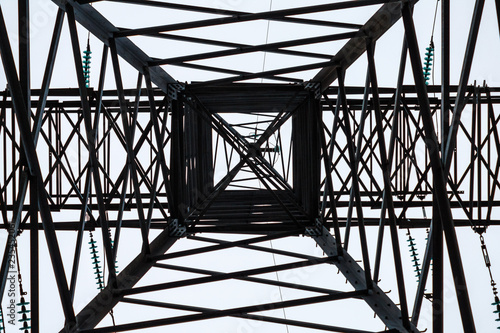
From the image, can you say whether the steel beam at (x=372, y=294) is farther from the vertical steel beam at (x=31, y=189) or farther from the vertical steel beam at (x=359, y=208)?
the vertical steel beam at (x=31, y=189)

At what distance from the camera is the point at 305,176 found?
→ 12234 mm

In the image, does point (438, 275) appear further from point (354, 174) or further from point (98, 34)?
point (98, 34)

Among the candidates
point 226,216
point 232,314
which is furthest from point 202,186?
point 232,314

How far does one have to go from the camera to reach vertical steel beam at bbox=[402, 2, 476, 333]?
16.1 feet

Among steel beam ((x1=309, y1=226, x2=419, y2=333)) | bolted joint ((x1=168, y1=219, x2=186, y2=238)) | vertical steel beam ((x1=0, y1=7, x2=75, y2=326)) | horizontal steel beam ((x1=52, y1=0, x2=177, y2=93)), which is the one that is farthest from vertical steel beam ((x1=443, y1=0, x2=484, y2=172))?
bolted joint ((x1=168, y1=219, x2=186, y2=238))

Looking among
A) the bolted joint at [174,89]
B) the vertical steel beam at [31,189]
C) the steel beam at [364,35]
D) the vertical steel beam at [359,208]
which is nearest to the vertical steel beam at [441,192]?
the steel beam at [364,35]

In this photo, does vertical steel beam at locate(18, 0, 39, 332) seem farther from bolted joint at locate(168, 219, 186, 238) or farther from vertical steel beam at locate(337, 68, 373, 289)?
bolted joint at locate(168, 219, 186, 238)

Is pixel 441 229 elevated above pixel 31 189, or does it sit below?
below

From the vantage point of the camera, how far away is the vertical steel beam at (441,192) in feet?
16.1

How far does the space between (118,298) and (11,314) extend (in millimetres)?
1414

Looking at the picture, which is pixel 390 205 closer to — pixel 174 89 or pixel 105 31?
pixel 105 31

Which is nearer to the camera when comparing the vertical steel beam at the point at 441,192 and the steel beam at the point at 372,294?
the vertical steel beam at the point at 441,192

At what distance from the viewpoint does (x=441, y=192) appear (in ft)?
17.4

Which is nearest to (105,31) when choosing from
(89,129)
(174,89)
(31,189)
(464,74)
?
(89,129)
